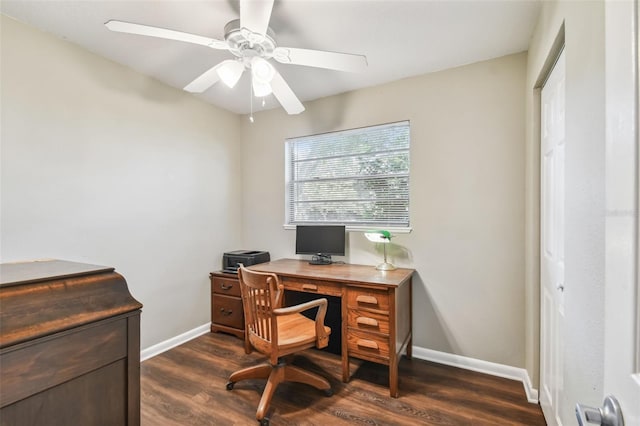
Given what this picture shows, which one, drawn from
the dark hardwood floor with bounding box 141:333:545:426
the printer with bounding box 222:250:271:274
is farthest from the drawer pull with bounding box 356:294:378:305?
the printer with bounding box 222:250:271:274

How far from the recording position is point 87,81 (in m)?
2.17

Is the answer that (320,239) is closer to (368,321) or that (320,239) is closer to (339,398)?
(368,321)

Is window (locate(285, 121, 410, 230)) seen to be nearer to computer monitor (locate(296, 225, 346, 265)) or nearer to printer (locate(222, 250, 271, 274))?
computer monitor (locate(296, 225, 346, 265))

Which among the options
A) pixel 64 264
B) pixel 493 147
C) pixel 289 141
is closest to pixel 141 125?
pixel 289 141

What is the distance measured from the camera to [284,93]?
77.3 inches

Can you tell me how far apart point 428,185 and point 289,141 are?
5.41 feet

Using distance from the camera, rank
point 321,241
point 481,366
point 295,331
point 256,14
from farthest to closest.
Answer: point 321,241 < point 481,366 < point 295,331 < point 256,14

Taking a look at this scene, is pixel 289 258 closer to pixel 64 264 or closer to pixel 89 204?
pixel 89 204

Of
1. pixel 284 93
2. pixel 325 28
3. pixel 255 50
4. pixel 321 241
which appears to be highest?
pixel 325 28

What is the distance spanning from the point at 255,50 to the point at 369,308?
1884 millimetres

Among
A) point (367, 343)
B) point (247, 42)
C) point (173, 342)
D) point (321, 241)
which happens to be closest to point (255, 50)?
point (247, 42)

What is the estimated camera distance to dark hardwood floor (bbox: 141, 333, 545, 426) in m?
1.79

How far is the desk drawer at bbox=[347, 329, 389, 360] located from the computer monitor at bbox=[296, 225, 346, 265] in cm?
81

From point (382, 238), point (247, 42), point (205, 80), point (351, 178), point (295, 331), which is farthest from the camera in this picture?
point (351, 178)
